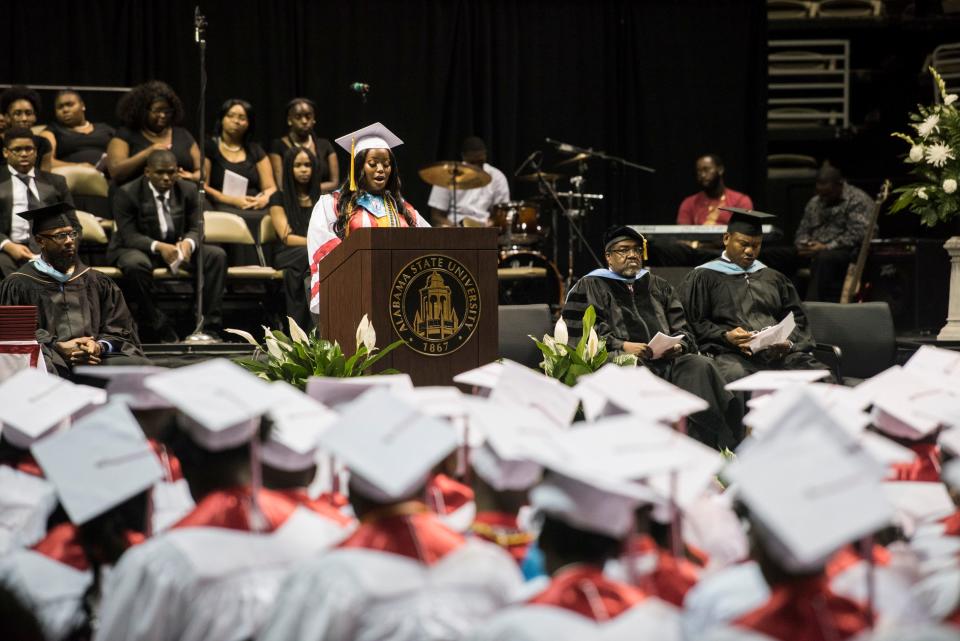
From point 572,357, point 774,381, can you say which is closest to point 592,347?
point 572,357

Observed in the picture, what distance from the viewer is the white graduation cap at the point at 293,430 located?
263cm

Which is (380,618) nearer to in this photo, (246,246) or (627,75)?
(246,246)

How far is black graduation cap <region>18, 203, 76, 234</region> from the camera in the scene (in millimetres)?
5918

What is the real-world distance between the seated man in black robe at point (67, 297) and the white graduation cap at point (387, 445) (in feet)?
12.3

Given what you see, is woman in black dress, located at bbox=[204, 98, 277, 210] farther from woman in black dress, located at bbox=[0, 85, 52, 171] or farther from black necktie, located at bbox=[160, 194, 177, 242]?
woman in black dress, located at bbox=[0, 85, 52, 171]

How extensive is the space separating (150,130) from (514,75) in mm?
3439

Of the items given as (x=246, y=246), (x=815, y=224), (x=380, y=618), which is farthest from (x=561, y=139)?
(x=380, y=618)

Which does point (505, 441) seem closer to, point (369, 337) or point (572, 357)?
point (369, 337)

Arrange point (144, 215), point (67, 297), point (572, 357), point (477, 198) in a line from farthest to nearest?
point (477, 198) → point (144, 215) → point (67, 297) → point (572, 357)

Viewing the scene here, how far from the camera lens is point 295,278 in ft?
25.5

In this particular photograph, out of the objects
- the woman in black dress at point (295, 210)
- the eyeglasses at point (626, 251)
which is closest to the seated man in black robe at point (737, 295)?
the eyeglasses at point (626, 251)

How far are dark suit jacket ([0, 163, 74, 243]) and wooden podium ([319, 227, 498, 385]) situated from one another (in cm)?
331

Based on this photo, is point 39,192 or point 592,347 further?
point 39,192

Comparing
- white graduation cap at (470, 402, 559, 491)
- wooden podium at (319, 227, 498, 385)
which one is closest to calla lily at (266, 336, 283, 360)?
wooden podium at (319, 227, 498, 385)
